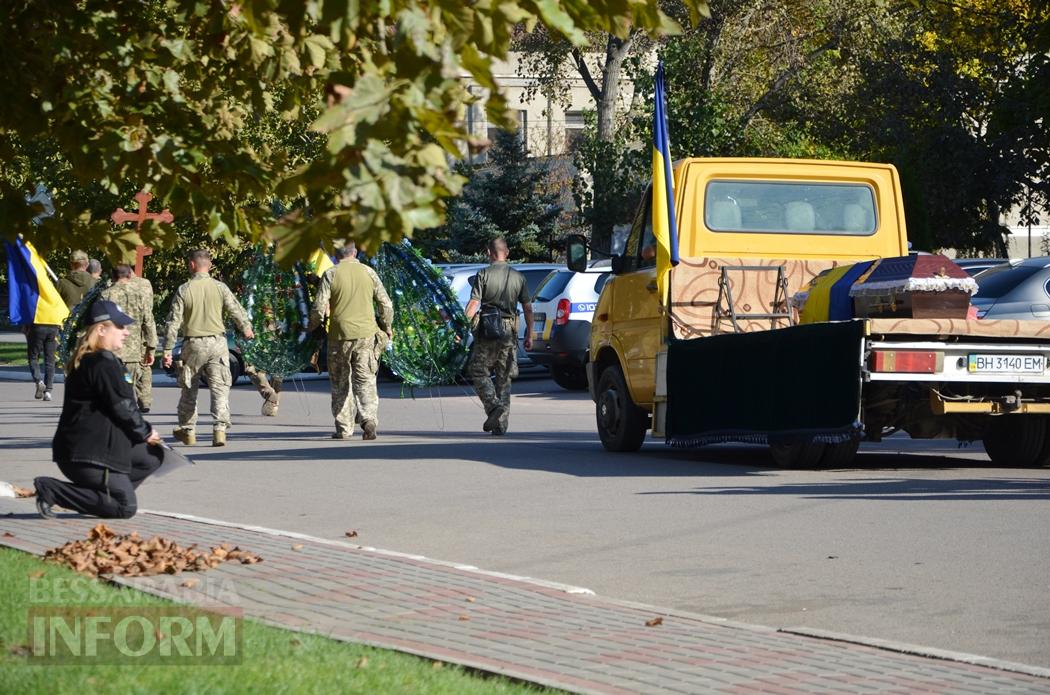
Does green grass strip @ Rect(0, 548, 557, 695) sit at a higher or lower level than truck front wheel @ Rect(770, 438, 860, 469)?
lower

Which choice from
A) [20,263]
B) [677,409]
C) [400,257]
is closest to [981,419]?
[677,409]

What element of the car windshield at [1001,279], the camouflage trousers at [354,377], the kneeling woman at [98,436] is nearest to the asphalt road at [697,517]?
the camouflage trousers at [354,377]

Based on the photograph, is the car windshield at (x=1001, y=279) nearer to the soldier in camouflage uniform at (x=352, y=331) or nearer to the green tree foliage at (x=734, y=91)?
the soldier in camouflage uniform at (x=352, y=331)

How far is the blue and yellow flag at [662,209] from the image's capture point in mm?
12836

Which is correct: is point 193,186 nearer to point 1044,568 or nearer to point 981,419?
point 1044,568

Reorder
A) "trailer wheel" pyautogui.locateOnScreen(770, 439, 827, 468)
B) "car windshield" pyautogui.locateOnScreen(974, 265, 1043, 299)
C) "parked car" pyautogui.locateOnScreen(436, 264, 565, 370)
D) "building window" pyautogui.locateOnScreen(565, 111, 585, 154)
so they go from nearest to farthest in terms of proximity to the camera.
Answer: "trailer wheel" pyautogui.locateOnScreen(770, 439, 827, 468) → "car windshield" pyautogui.locateOnScreen(974, 265, 1043, 299) → "parked car" pyautogui.locateOnScreen(436, 264, 565, 370) → "building window" pyautogui.locateOnScreen(565, 111, 585, 154)

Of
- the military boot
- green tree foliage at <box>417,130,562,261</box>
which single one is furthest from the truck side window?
green tree foliage at <box>417,130,562,261</box>

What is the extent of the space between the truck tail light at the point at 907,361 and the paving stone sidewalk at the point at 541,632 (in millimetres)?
4026

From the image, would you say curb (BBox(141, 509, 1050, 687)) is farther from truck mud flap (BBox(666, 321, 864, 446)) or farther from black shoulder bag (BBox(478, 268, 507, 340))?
black shoulder bag (BBox(478, 268, 507, 340))

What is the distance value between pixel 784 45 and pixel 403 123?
132 feet

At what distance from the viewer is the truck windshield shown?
13469mm

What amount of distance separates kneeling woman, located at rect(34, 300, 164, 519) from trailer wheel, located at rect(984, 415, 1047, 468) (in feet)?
21.4

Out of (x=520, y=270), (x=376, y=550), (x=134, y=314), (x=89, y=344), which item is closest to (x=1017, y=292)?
(x=134, y=314)

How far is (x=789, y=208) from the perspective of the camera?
13.6 meters
